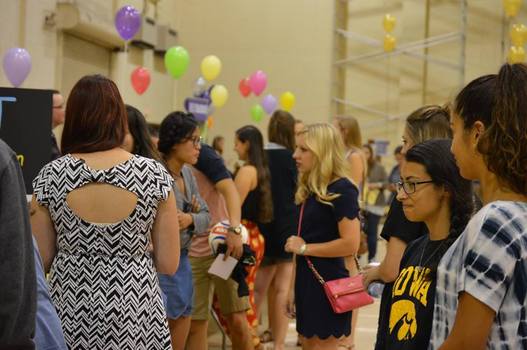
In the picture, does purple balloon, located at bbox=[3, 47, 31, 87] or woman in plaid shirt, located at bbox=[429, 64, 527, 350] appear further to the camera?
purple balloon, located at bbox=[3, 47, 31, 87]

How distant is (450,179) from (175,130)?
206 cm

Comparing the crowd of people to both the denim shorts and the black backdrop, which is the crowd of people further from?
the black backdrop

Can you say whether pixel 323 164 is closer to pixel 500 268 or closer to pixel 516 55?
pixel 500 268

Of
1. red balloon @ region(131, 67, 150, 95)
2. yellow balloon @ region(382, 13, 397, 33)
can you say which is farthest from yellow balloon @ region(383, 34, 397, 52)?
red balloon @ region(131, 67, 150, 95)

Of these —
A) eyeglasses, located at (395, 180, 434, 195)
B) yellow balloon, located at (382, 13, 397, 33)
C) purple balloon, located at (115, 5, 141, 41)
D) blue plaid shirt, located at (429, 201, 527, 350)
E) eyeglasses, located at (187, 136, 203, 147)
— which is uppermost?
yellow balloon, located at (382, 13, 397, 33)

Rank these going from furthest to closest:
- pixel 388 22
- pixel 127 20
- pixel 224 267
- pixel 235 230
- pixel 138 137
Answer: pixel 388 22
pixel 127 20
pixel 235 230
pixel 224 267
pixel 138 137

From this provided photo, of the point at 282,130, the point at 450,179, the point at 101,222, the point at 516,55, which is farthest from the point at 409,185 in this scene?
the point at 516,55

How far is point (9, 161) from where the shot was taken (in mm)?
1657

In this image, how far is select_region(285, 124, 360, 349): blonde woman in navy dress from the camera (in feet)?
13.1

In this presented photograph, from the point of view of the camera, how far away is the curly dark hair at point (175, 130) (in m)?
4.13

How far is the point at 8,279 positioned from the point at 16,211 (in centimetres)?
13

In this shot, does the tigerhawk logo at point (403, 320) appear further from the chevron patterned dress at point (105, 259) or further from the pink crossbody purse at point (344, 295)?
the pink crossbody purse at point (344, 295)

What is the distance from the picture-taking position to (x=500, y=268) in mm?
1705

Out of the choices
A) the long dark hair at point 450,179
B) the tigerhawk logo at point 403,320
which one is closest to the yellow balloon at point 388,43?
the long dark hair at point 450,179
